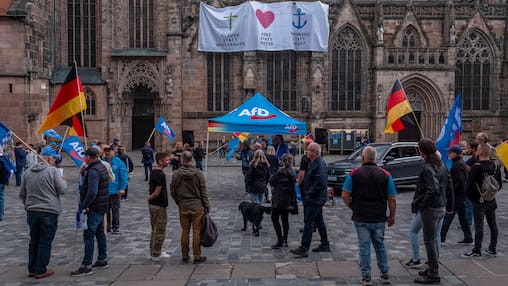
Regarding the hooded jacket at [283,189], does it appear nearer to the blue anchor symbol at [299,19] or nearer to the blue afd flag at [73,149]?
the blue afd flag at [73,149]

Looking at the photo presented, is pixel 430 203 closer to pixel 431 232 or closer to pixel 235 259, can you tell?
pixel 431 232

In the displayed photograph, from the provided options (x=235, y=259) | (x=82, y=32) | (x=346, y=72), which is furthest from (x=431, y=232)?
(x=82, y=32)

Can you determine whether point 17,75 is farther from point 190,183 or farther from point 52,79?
point 190,183

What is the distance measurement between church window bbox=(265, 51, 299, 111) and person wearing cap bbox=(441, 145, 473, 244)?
78.8ft

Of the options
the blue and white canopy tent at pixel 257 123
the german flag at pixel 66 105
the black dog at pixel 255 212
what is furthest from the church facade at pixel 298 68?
the black dog at pixel 255 212

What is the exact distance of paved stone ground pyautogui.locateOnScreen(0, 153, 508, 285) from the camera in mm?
7371

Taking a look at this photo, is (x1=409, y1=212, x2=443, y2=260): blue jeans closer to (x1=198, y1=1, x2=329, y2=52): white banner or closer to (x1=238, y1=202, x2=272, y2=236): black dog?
(x1=238, y1=202, x2=272, y2=236): black dog

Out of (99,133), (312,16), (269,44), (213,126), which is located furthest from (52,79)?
(213,126)

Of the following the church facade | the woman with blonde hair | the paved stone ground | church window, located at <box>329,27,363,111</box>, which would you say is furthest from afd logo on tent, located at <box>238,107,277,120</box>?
church window, located at <box>329,27,363,111</box>

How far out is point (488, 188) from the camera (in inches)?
325

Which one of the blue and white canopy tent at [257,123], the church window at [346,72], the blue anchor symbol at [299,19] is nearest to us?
the blue and white canopy tent at [257,123]

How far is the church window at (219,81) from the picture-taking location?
32656 mm

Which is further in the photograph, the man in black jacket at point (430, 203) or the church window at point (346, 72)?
the church window at point (346, 72)

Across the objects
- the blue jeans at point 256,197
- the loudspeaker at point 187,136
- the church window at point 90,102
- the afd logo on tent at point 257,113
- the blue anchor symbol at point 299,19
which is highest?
the blue anchor symbol at point 299,19
